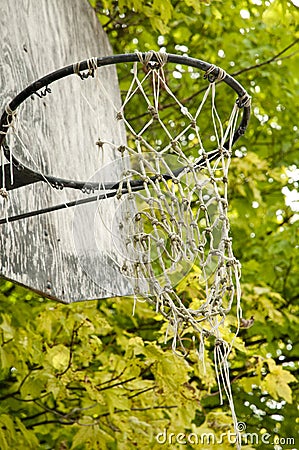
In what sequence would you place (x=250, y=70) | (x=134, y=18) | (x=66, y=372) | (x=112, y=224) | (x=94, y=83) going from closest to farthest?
(x=112, y=224)
(x=94, y=83)
(x=66, y=372)
(x=134, y=18)
(x=250, y=70)

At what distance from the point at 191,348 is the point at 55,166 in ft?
4.65

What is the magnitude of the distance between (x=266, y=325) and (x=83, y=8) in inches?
69.5

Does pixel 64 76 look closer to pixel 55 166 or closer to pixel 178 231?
pixel 178 231

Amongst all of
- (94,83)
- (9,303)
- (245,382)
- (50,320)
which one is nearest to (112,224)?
(94,83)

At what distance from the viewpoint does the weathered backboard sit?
2102 millimetres

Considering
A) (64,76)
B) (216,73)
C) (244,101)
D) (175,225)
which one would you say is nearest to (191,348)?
(175,225)

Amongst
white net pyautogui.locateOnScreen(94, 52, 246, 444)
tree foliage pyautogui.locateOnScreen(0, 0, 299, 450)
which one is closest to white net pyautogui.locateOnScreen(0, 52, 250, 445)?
white net pyautogui.locateOnScreen(94, 52, 246, 444)

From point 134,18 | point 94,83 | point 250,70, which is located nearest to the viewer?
point 94,83

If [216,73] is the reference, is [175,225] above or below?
below

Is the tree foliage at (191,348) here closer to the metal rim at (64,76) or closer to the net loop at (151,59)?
the metal rim at (64,76)

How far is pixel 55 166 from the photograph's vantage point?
232 centimetres

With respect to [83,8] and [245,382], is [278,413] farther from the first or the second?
[83,8]

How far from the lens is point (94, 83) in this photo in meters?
2.70

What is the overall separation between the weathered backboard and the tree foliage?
22.9 inches
